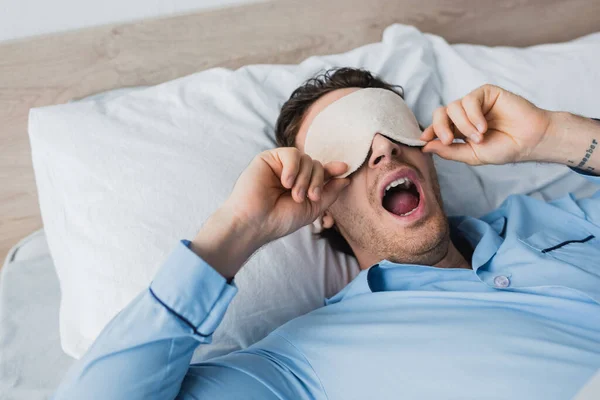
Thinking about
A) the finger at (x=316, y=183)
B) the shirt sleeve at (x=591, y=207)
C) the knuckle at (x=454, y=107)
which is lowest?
the shirt sleeve at (x=591, y=207)

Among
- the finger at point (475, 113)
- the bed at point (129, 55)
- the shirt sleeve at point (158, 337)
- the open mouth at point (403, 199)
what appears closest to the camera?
the shirt sleeve at point (158, 337)

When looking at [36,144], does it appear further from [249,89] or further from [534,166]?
[534,166]

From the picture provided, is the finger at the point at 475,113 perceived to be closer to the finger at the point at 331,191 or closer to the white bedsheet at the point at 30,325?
the finger at the point at 331,191

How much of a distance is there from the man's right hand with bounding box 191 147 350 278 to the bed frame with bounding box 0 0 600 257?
2.11 feet

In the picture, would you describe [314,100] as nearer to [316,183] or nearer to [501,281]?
[316,183]

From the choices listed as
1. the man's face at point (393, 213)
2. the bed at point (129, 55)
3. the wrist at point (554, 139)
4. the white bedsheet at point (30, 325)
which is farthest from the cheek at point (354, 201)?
the white bedsheet at point (30, 325)

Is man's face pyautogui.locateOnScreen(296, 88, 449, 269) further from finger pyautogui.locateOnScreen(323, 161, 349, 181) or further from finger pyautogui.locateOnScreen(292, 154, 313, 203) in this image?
finger pyautogui.locateOnScreen(292, 154, 313, 203)

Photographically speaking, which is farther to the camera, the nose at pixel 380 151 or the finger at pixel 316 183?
the nose at pixel 380 151

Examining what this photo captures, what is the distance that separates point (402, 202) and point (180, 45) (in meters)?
0.69

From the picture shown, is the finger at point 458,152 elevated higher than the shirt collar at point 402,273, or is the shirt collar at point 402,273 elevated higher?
the finger at point 458,152

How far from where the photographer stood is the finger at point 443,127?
0.97 metres

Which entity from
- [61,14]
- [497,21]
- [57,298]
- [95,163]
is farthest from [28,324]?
[497,21]

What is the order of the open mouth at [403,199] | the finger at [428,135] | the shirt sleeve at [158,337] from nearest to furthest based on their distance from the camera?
the shirt sleeve at [158,337] < the finger at [428,135] < the open mouth at [403,199]

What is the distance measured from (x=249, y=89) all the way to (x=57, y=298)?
0.68m
